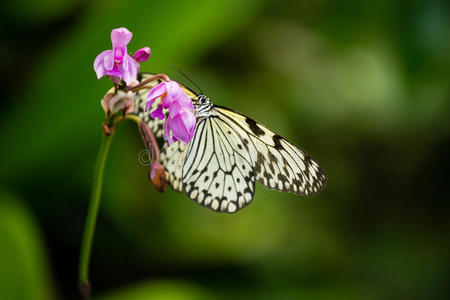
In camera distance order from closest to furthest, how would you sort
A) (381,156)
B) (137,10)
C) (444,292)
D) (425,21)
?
(425,21), (137,10), (444,292), (381,156)

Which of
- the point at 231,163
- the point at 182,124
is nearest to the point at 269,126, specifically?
the point at 231,163

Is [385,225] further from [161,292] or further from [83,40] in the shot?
[83,40]

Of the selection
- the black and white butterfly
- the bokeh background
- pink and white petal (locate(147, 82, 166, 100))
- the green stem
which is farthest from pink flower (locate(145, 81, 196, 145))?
the bokeh background

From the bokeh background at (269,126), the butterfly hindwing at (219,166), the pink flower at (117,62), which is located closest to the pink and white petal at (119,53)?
the pink flower at (117,62)

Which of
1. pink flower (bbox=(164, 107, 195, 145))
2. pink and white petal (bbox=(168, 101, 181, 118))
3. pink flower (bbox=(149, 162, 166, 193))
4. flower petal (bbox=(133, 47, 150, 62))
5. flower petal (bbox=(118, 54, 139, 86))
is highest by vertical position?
flower petal (bbox=(133, 47, 150, 62))

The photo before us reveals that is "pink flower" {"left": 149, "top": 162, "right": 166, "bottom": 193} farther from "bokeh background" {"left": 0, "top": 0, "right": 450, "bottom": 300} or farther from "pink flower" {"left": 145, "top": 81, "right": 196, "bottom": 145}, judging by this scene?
"bokeh background" {"left": 0, "top": 0, "right": 450, "bottom": 300}

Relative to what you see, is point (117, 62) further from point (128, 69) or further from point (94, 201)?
point (94, 201)

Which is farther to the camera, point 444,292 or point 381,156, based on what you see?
point 381,156

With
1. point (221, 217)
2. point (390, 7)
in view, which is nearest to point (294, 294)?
point (221, 217)
